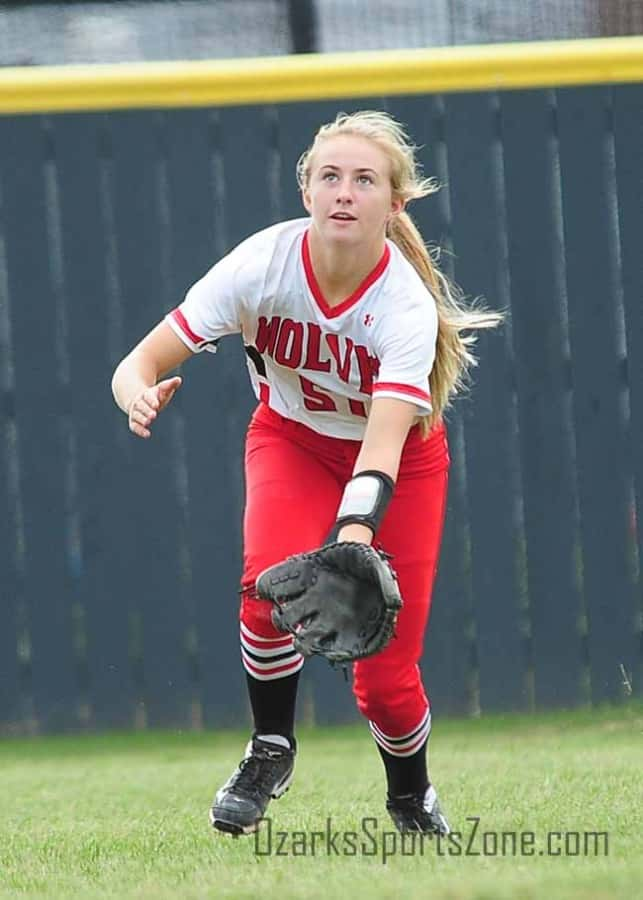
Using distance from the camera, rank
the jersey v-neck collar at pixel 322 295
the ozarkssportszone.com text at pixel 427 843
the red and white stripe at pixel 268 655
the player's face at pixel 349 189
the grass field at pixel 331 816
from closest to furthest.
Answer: the grass field at pixel 331 816 → the ozarkssportszone.com text at pixel 427 843 → the player's face at pixel 349 189 → the jersey v-neck collar at pixel 322 295 → the red and white stripe at pixel 268 655

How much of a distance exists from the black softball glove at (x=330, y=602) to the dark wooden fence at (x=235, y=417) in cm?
309

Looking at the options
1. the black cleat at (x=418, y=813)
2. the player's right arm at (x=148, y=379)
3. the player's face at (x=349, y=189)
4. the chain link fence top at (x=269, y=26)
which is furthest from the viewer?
the chain link fence top at (x=269, y=26)

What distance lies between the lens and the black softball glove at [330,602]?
4.13 m

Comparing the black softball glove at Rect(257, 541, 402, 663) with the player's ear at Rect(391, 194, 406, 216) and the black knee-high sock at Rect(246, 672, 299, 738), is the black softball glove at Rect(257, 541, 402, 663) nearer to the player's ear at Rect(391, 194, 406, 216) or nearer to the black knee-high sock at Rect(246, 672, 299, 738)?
the black knee-high sock at Rect(246, 672, 299, 738)

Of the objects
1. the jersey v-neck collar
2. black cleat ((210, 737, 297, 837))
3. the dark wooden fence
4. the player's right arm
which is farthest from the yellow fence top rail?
black cleat ((210, 737, 297, 837))

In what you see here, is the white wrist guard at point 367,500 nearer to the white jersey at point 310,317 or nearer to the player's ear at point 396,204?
the white jersey at point 310,317

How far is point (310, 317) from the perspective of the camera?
445 centimetres

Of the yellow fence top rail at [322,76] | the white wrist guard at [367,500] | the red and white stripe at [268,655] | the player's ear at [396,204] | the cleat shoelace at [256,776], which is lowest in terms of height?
the cleat shoelace at [256,776]

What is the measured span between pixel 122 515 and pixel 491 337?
1.73 meters

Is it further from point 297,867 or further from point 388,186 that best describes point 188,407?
point 297,867

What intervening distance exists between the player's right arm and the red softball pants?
0.40 metres

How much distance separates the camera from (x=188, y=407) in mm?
7289

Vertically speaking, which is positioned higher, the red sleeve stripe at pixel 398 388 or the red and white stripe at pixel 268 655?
the red sleeve stripe at pixel 398 388

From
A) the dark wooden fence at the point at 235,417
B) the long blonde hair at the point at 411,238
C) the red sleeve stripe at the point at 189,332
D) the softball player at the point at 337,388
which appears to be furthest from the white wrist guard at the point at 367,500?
the dark wooden fence at the point at 235,417
